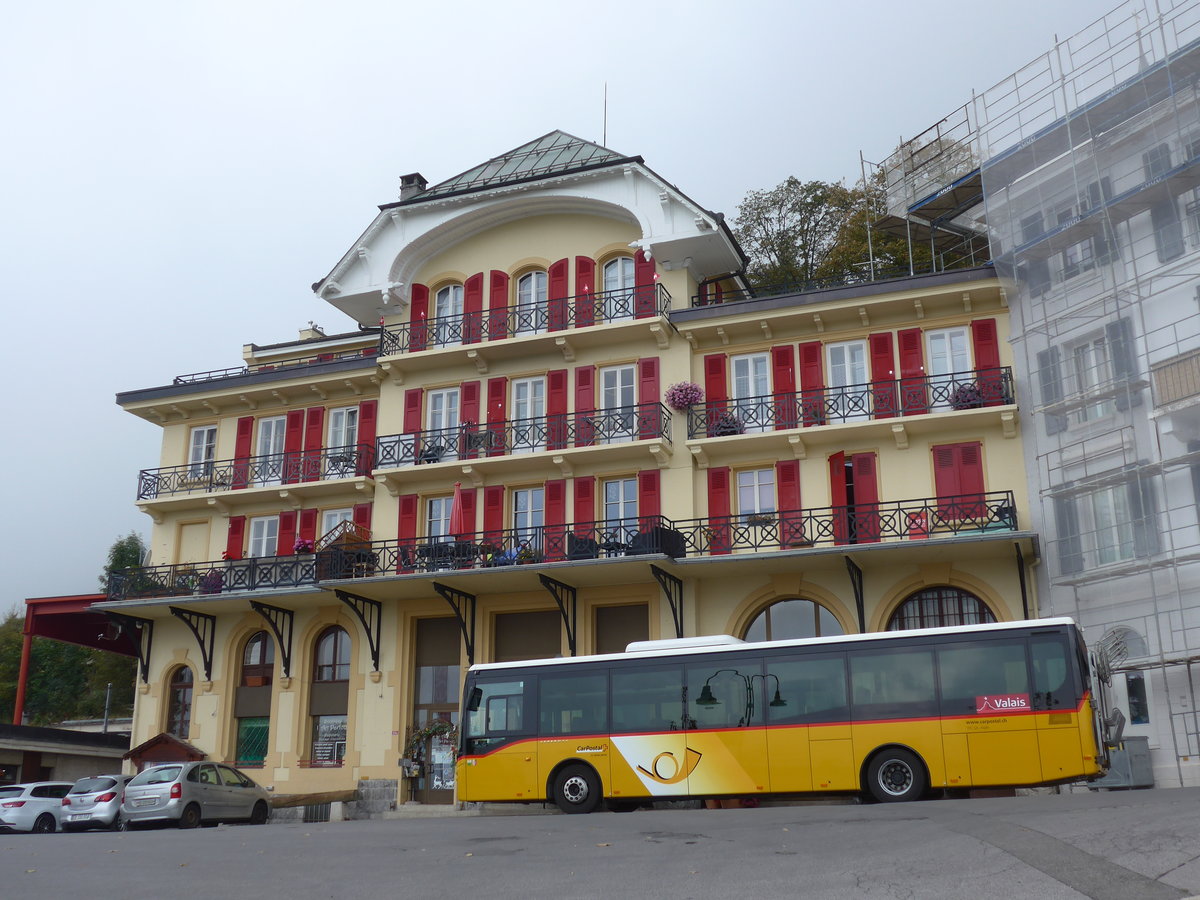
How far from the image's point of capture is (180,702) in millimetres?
32250

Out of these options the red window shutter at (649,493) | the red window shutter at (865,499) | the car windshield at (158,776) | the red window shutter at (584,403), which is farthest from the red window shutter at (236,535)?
the red window shutter at (865,499)

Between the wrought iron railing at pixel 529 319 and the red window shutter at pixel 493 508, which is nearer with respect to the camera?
the red window shutter at pixel 493 508

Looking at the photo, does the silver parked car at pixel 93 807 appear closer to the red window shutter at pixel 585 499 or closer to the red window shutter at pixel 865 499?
the red window shutter at pixel 585 499

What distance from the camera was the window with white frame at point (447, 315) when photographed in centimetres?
3117

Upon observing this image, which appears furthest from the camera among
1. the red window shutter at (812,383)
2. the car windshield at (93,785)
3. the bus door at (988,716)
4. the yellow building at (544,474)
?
the red window shutter at (812,383)

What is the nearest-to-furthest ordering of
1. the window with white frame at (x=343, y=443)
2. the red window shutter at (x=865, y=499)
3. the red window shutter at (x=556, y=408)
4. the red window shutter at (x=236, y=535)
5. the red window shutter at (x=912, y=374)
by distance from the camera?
the red window shutter at (x=865, y=499) → the red window shutter at (x=912, y=374) → the red window shutter at (x=556, y=408) → the window with white frame at (x=343, y=443) → the red window shutter at (x=236, y=535)

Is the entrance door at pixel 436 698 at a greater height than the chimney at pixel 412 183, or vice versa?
the chimney at pixel 412 183

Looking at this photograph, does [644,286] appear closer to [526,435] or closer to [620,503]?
[526,435]

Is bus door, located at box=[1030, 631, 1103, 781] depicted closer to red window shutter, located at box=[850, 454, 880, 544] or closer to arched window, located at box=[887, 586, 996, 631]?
arched window, located at box=[887, 586, 996, 631]

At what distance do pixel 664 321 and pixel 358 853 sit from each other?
17516 millimetres

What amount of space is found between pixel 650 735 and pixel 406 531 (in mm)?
11560

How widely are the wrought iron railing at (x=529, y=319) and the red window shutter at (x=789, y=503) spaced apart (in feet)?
15.8

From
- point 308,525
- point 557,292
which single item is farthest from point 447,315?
point 308,525

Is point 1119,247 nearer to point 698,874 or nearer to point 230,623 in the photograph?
point 698,874
